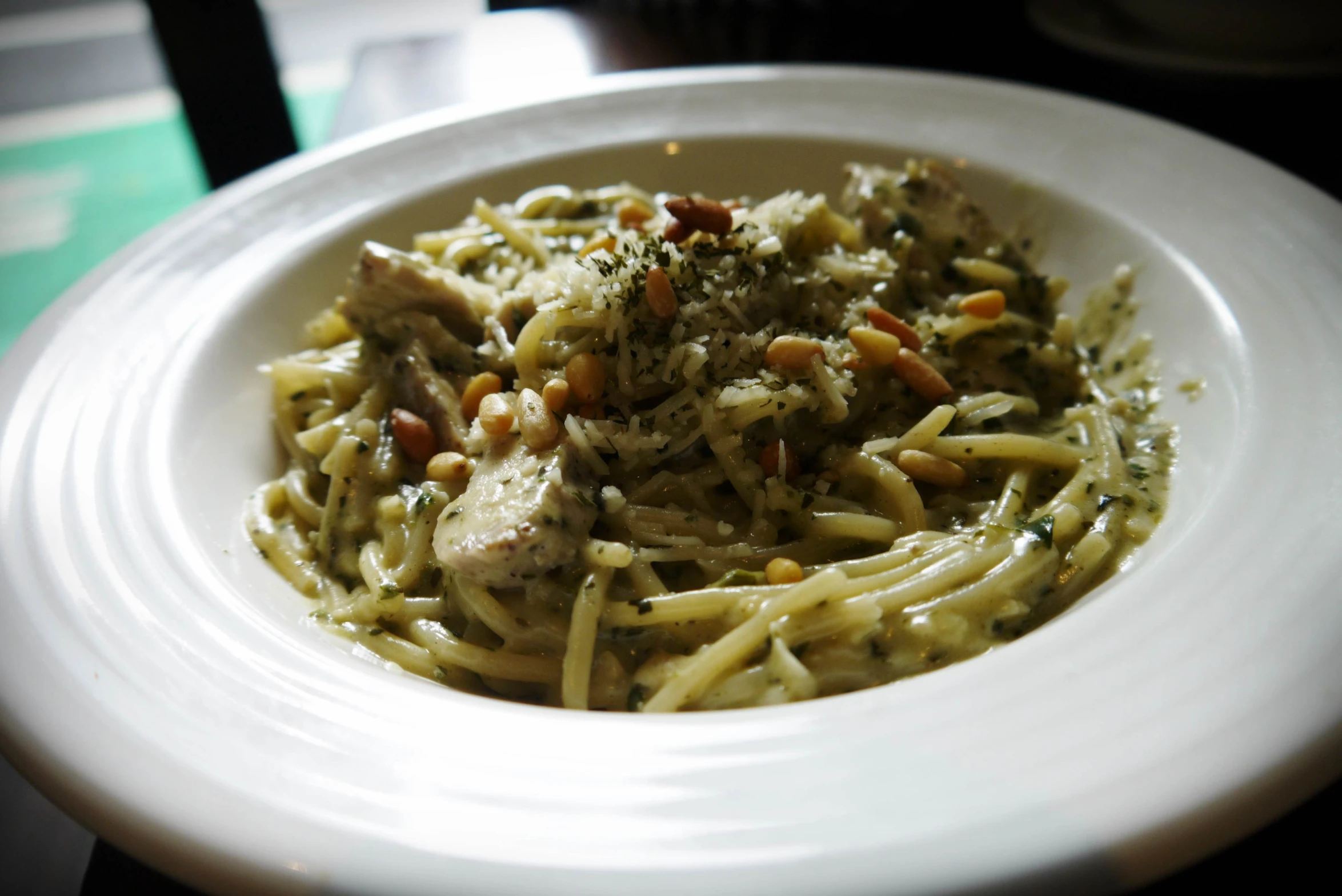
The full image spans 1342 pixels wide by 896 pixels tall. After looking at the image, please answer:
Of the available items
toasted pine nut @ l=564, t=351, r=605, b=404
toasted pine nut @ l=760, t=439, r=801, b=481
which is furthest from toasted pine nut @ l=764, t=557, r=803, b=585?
toasted pine nut @ l=564, t=351, r=605, b=404

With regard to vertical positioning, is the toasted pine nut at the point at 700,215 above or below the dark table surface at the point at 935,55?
above

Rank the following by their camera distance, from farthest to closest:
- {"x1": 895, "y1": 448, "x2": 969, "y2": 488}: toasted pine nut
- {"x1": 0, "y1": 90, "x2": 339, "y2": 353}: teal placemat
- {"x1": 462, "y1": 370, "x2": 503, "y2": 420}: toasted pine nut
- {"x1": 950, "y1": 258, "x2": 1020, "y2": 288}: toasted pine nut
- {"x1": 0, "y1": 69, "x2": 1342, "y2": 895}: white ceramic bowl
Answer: {"x1": 0, "y1": 90, "x2": 339, "y2": 353}: teal placemat, {"x1": 950, "y1": 258, "x2": 1020, "y2": 288}: toasted pine nut, {"x1": 462, "y1": 370, "x2": 503, "y2": 420}: toasted pine nut, {"x1": 895, "y1": 448, "x2": 969, "y2": 488}: toasted pine nut, {"x1": 0, "y1": 69, "x2": 1342, "y2": 895}: white ceramic bowl

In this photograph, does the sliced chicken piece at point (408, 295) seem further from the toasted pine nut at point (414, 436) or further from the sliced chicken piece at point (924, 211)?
the sliced chicken piece at point (924, 211)

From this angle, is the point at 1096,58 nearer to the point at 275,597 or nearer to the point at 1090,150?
the point at 1090,150

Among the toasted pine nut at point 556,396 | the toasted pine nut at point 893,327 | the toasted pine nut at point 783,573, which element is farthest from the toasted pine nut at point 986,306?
the toasted pine nut at point 556,396

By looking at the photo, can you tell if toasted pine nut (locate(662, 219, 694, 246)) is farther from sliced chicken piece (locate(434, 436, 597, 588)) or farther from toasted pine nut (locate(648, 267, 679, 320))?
sliced chicken piece (locate(434, 436, 597, 588))

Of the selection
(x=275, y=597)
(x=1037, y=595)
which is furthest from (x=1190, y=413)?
(x=275, y=597)
